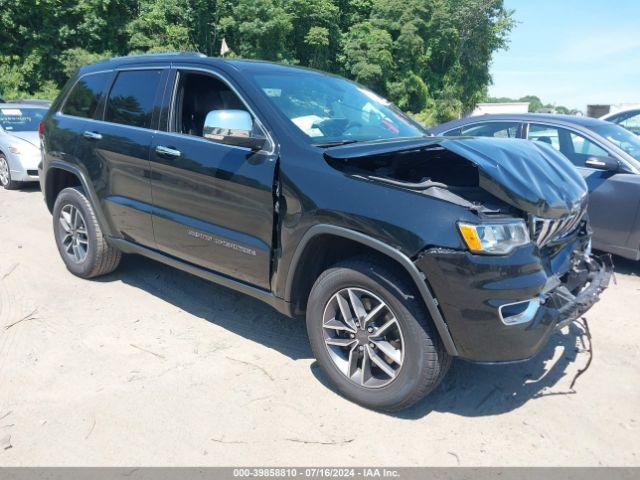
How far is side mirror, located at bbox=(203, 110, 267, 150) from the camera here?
10.7 ft

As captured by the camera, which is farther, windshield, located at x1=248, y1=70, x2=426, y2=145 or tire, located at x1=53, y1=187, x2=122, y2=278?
tire, located at x1=53, y1=187, x2=122, y2=278

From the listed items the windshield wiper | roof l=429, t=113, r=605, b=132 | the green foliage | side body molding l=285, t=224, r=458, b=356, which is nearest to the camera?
side body molding l=285, t=224, r=458, b=356

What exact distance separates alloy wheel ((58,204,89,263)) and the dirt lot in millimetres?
535

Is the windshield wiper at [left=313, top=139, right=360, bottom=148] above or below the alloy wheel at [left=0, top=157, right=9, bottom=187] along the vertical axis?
above

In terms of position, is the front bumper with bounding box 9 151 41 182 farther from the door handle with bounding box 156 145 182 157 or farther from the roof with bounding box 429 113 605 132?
the roof with bounding box 429 113 605 132

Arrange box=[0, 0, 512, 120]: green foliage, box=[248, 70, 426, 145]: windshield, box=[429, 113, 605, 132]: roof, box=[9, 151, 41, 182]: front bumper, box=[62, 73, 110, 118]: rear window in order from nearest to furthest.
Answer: box=[248, 70, 426, 145]: windshield → box=[62, 73, 110, 118]: rear window → box=[429, 113, 605, 132]: roof → box=[9, 151, 41, 182]: front bumper → box=[0, 0, 512, 120]: green foliage

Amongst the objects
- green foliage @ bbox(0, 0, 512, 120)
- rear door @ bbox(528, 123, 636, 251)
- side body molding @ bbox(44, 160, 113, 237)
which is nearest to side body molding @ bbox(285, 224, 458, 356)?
side body molding @ bbox(44, 160, 113, 237)

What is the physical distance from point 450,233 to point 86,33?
28586 millimetres

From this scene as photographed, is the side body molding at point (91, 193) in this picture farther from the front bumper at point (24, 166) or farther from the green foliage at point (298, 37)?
the green foliage at point (298, 37)

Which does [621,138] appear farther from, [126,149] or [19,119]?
[19,119]

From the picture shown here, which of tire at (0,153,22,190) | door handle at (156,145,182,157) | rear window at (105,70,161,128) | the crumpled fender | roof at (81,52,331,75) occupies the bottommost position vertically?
tire at (0,153,22,190)

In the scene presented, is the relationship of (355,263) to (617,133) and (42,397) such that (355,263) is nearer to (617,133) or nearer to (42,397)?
(42,397)

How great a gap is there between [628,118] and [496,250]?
797 centimetres

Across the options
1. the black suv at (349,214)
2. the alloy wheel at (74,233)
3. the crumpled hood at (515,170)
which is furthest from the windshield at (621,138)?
the alloy wheel at (74,233)
